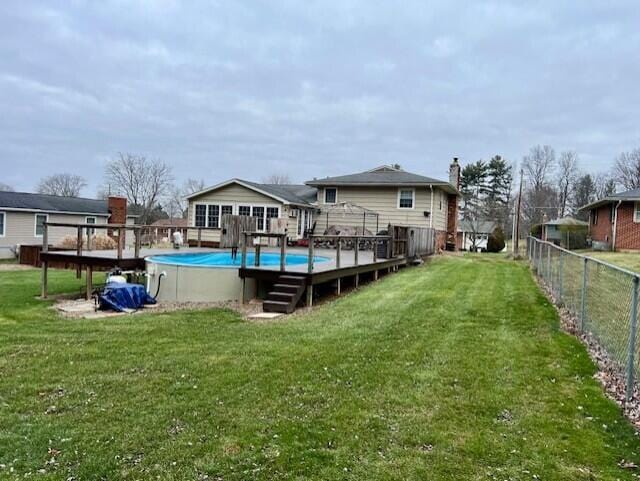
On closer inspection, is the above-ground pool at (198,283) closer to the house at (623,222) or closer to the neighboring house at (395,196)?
the neighboring house at (395,196)

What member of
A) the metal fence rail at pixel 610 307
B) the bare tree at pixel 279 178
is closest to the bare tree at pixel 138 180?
the bare tree at pixel 279 178

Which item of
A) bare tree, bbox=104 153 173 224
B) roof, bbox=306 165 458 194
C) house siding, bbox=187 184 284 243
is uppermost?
bare tree, bbox=104 153 173 224

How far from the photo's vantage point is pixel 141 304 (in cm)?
1007

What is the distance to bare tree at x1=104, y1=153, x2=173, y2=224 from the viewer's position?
46.8 metres

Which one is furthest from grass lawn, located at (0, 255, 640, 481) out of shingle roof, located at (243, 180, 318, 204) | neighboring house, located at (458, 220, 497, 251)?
neighboring house, located at (458, 220, 497, 251)

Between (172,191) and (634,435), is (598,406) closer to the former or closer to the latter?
(634,435)

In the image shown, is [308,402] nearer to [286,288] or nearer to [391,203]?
[286,288]

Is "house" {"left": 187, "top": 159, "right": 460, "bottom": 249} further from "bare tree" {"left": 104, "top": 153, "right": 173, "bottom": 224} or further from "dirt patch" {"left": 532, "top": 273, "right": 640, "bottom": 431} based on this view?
"bare tree" {"left": 104, "top": 153, "right": 173, "bottom": 224}

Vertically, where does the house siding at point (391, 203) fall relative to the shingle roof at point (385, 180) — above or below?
below

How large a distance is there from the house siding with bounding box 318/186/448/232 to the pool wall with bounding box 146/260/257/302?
1396 centimetres

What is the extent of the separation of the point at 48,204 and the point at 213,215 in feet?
35.9

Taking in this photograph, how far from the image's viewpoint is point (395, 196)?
23.7m

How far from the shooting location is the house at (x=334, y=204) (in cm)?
2264

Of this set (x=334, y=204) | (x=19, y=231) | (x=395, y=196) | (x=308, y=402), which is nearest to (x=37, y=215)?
(x=19, y=231)
